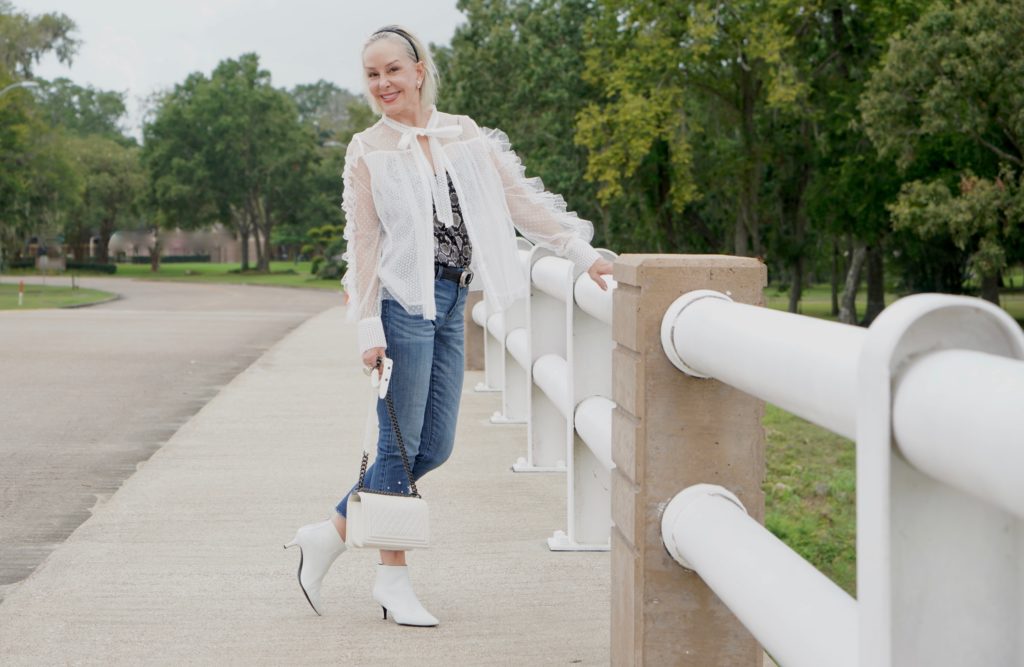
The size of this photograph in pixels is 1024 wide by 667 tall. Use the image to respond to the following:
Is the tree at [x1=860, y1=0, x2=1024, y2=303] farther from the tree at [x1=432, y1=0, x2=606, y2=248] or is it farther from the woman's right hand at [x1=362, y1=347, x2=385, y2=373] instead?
the woman's right hand at [x1=362, y1=347, x2=385, y2=373]

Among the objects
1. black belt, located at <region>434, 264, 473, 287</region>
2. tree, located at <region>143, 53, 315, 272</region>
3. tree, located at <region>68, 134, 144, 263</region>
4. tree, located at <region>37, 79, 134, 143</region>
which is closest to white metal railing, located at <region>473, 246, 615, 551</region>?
black belt, located at <region>434, 264, 473, 287</region>

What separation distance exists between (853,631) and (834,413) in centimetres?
33

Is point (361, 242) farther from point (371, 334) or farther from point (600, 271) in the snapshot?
point (600, 271)

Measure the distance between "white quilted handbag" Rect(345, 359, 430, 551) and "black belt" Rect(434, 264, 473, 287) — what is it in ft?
1.13

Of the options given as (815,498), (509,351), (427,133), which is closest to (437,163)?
(427,133)

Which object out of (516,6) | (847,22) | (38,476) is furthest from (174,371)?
(516,6)

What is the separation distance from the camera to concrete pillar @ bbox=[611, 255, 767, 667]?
9.72ft

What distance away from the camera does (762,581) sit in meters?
2.36

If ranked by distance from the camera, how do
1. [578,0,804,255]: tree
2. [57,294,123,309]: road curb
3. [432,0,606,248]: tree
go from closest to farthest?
[57,294,123,309]: road curb < [578,0,804,255]: tree < [432,0,606,248]: tree

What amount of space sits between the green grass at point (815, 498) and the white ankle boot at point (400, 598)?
4.41 metres

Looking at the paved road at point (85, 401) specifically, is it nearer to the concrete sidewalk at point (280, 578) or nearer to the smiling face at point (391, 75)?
the concrete sidewalk at point (280, 578)

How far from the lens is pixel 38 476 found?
744 cm

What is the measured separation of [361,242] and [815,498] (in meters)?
6.64

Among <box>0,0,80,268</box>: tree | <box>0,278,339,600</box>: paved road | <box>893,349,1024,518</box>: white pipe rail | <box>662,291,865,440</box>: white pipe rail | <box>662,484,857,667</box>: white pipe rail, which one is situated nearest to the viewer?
<box>893,349,1024,518</box>: white pipe rail
